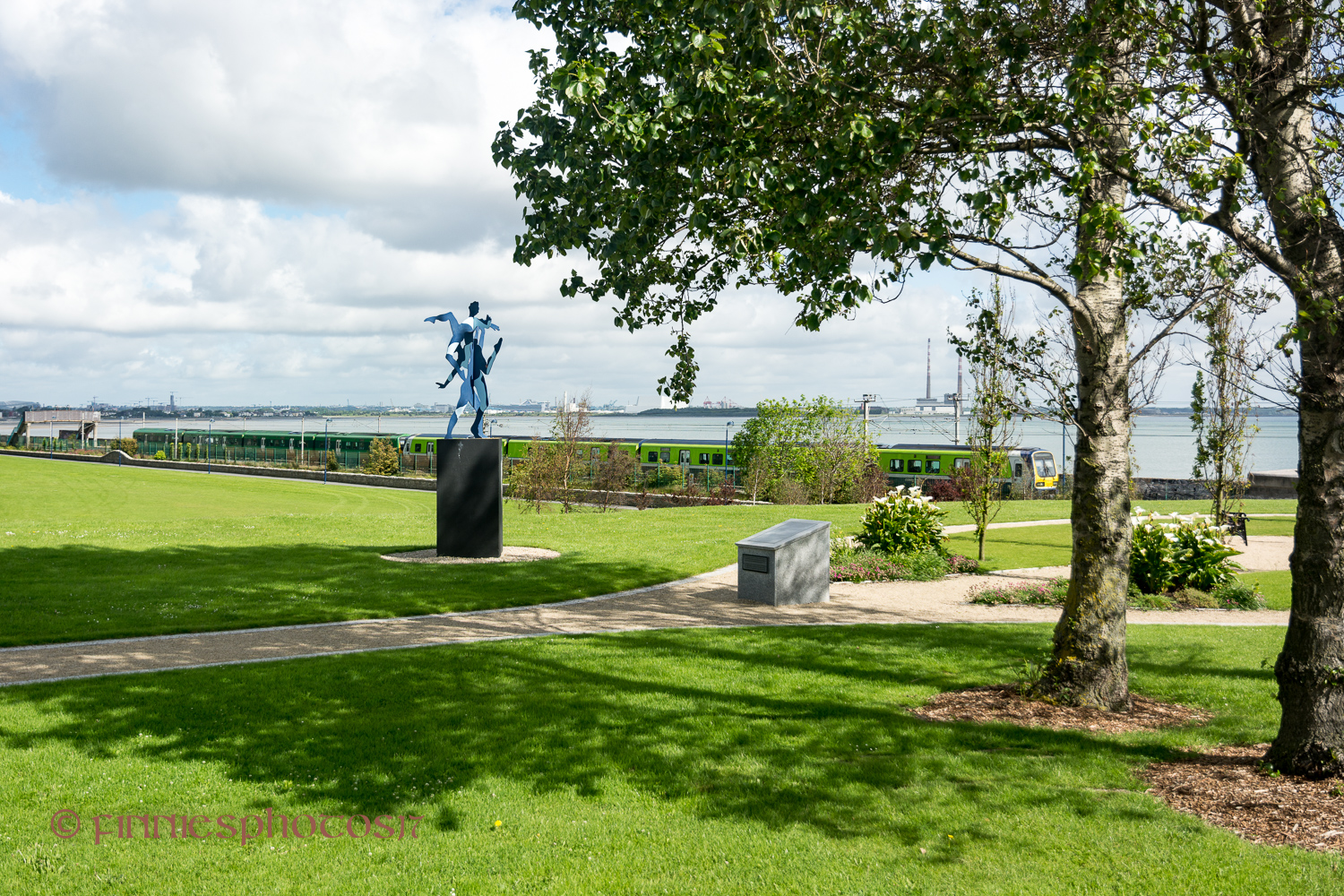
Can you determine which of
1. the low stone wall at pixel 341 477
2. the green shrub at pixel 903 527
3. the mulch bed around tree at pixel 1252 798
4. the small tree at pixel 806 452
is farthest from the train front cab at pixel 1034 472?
the mulch bed around tree at pixel 1252 798

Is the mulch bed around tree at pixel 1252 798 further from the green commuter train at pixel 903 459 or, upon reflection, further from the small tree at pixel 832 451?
the green commuter train at pixel 903 459

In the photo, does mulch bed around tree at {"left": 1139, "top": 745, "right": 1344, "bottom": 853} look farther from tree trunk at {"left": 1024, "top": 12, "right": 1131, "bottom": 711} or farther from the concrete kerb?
the concrete kerb

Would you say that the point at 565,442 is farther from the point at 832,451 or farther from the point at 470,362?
the point at 470,362

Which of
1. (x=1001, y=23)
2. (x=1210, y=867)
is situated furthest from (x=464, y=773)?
(x=1001, y=23)

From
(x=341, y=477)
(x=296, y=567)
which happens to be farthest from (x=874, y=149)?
(x=341, y=477)

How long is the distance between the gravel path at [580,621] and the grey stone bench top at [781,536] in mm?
784

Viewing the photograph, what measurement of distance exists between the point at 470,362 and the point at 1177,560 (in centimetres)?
1126

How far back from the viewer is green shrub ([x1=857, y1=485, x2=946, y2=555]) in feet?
50.4

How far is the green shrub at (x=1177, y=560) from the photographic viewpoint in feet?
41.7

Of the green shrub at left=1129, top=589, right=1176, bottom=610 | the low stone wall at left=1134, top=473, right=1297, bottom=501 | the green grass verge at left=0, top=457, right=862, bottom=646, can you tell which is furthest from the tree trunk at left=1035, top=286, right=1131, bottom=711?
the low stone wall at left=1134, top=473, right=1297, bottom=501

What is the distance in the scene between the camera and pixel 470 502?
14719mm

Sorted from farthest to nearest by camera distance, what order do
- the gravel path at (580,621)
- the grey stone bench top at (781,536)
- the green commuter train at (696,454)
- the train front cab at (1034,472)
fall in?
the train front cab at (1034,472) → the green commuter train at (696,454) → the grey stone bench top at (781,536) → the gravel path at (580,621)

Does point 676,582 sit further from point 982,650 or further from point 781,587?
point 982,650

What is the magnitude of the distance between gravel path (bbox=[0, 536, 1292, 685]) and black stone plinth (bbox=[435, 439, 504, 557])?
3.21 metres
